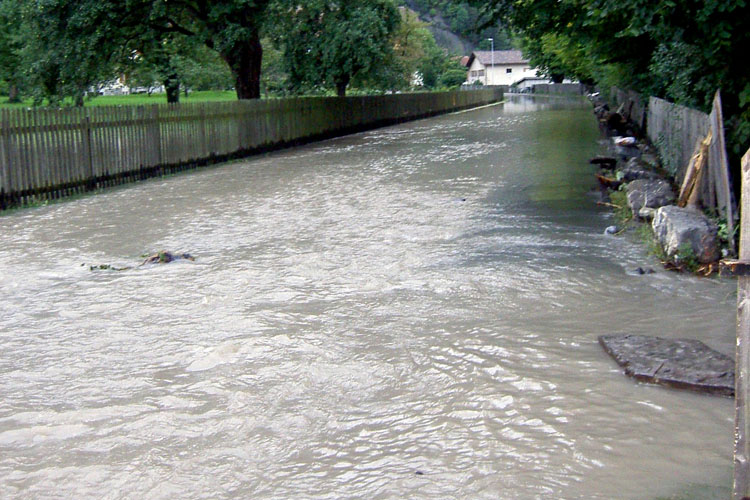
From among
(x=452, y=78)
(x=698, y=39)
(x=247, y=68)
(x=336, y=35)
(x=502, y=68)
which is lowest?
(x=698, y=39)

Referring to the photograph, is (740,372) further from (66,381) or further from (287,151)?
(287,151)

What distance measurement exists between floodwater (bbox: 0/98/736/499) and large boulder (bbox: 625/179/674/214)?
483mm

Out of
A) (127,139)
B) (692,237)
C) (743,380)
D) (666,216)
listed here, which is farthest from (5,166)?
(743,380)

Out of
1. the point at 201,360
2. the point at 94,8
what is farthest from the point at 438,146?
the point at 201,360

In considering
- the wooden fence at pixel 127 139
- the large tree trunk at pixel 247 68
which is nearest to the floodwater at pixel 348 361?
the wooden fence at pixel 127 139

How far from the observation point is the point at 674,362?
5.73m

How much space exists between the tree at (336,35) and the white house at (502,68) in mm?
109717

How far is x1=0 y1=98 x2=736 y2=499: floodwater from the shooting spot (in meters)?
4.42

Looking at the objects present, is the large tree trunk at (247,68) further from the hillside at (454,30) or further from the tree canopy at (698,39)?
the hillside at (454,30)

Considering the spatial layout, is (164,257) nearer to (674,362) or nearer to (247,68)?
(674,362)

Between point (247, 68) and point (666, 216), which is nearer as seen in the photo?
point (666, 216)

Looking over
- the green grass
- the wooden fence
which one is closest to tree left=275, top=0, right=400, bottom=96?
the wooden fence

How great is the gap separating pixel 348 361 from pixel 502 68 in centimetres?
13838

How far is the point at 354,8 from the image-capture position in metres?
26.8
